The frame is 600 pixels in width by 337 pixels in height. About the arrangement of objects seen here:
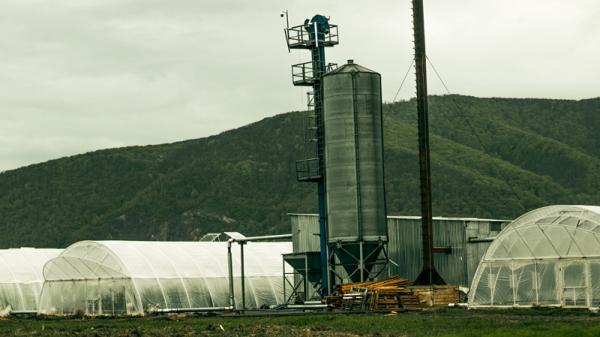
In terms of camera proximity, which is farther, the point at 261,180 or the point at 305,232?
the point at 261,180

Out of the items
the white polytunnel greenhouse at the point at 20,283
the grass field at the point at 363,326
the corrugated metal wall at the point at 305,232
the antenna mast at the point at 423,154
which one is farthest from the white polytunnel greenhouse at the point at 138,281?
the antenna mast at the point at 423,154

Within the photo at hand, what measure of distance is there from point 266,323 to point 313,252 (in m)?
20.7

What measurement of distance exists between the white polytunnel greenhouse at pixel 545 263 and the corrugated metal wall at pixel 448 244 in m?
6.48

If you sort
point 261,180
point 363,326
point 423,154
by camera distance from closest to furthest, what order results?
point 363,326, point 423,154, point 261,180

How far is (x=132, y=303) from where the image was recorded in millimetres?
66375

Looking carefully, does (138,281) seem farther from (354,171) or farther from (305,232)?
(354,171)

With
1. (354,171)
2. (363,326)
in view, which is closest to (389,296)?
(354,171)

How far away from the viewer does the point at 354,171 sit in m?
62.7

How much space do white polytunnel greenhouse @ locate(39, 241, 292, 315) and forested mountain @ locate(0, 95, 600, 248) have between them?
214 ft

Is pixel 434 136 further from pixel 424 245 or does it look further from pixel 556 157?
pixel 424 245

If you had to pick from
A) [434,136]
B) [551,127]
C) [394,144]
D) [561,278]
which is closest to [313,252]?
[561,278]

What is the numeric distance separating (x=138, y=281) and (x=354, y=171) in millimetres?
14436

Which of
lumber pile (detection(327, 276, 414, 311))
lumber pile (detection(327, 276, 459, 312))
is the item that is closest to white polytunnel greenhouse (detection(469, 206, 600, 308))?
lumber pile (detection(327, 276, 459, 312))

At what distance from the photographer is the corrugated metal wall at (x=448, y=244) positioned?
6250 cm
